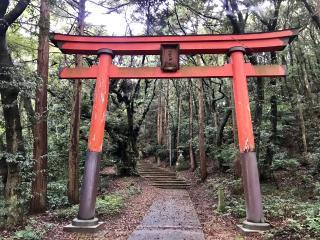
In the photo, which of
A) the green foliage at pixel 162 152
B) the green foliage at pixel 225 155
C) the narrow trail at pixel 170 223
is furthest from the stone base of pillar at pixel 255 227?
the green foliage at pixel 162 152

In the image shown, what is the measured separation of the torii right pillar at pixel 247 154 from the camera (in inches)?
293

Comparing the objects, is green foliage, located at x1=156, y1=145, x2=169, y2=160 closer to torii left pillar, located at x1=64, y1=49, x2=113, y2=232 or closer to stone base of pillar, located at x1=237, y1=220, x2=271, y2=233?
torii left pillar, located at x1=64, y1=49, x2=113, y2=232

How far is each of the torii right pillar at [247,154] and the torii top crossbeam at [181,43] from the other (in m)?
0.34

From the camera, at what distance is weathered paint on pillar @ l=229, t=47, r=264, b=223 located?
7.56m

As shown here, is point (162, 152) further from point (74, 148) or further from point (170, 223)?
point (170, 223)

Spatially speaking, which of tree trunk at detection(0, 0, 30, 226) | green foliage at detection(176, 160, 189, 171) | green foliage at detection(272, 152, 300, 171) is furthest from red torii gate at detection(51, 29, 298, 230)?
green foliage at detection(176, 160, 189, 171)

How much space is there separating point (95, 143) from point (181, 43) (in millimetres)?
3579

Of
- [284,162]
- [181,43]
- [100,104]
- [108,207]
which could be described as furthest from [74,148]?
[284,162]

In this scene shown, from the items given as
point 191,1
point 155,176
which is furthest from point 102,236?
point 155,176

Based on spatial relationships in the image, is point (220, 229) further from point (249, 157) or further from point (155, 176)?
point (155, 176)

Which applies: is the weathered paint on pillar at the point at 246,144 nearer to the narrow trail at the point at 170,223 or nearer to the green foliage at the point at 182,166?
the narrow trail at the point at 170,223

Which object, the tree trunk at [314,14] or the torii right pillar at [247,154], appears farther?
the tree trunk at [314,14]

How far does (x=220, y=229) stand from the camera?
25.6 feet

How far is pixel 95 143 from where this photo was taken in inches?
320
